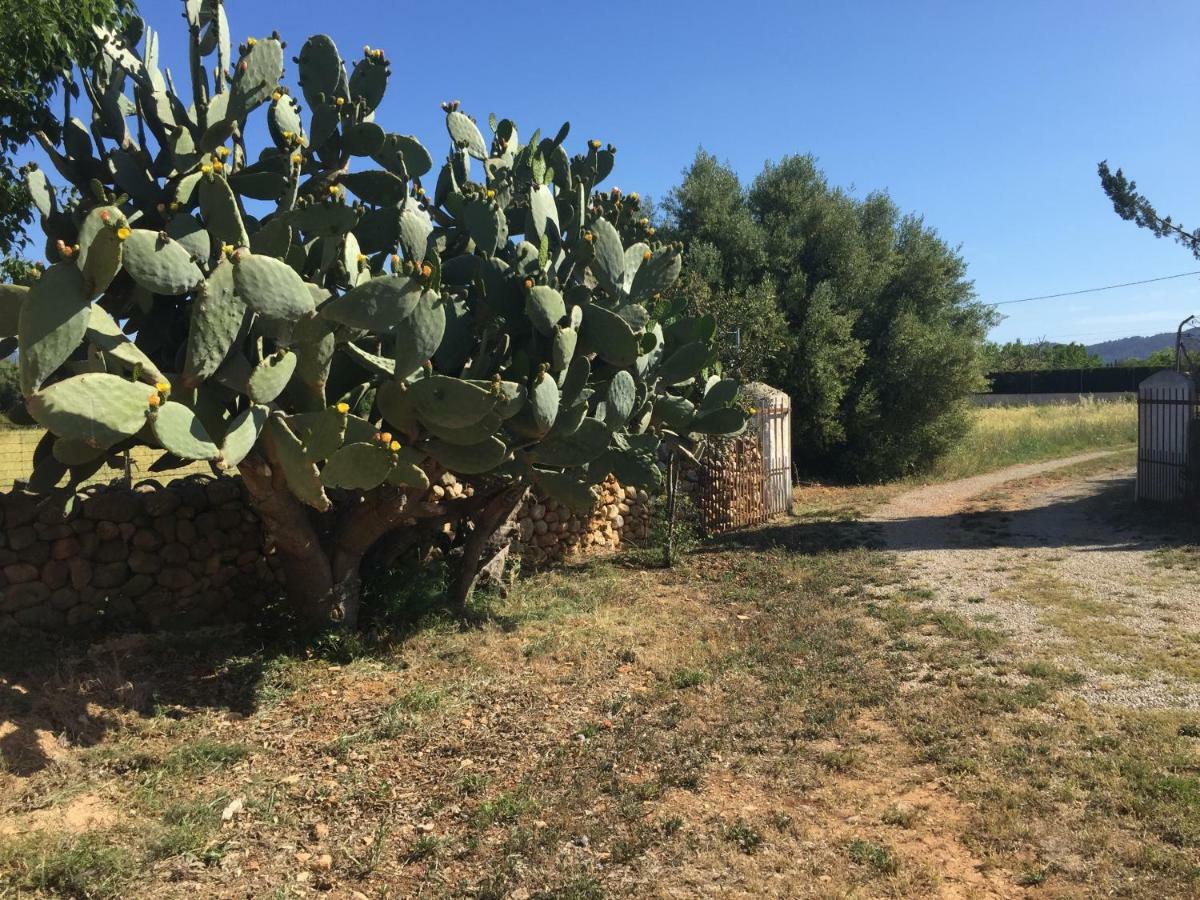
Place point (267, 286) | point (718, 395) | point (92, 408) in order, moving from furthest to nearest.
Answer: point (718, 395), point (267, 286), point (92, 408)

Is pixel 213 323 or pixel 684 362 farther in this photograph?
pixel 684 362

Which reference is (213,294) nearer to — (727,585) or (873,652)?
(873,652)

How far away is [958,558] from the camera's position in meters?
9.63

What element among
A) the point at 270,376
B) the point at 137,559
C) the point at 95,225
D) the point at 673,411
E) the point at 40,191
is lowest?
the point at 137,559

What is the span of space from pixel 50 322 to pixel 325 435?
131cm

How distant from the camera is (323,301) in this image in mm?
4340

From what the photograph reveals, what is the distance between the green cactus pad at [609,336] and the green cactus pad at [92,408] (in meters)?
2.83

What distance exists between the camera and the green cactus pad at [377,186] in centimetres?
538

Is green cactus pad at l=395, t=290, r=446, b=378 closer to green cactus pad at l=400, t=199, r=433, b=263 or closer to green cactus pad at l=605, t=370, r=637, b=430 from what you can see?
green cactus pad at l=400, t=199, r=433, b=263

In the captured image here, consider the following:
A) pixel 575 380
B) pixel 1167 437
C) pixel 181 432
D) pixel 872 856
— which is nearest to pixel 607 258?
pixel 575 380

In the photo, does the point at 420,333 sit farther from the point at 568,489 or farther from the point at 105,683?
the point at 105,683

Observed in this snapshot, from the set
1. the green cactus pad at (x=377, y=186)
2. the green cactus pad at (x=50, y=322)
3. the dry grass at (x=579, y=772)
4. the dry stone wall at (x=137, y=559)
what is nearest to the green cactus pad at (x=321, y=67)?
the green cactus pad at (x=377, y=186)

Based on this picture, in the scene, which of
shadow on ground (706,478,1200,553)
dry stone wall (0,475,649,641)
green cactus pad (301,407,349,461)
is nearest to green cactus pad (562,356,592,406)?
dry stone wall (0,475,649,641)

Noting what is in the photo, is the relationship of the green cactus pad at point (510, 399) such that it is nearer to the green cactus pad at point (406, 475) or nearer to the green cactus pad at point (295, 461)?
the green cactus pad at point (406, 475)
